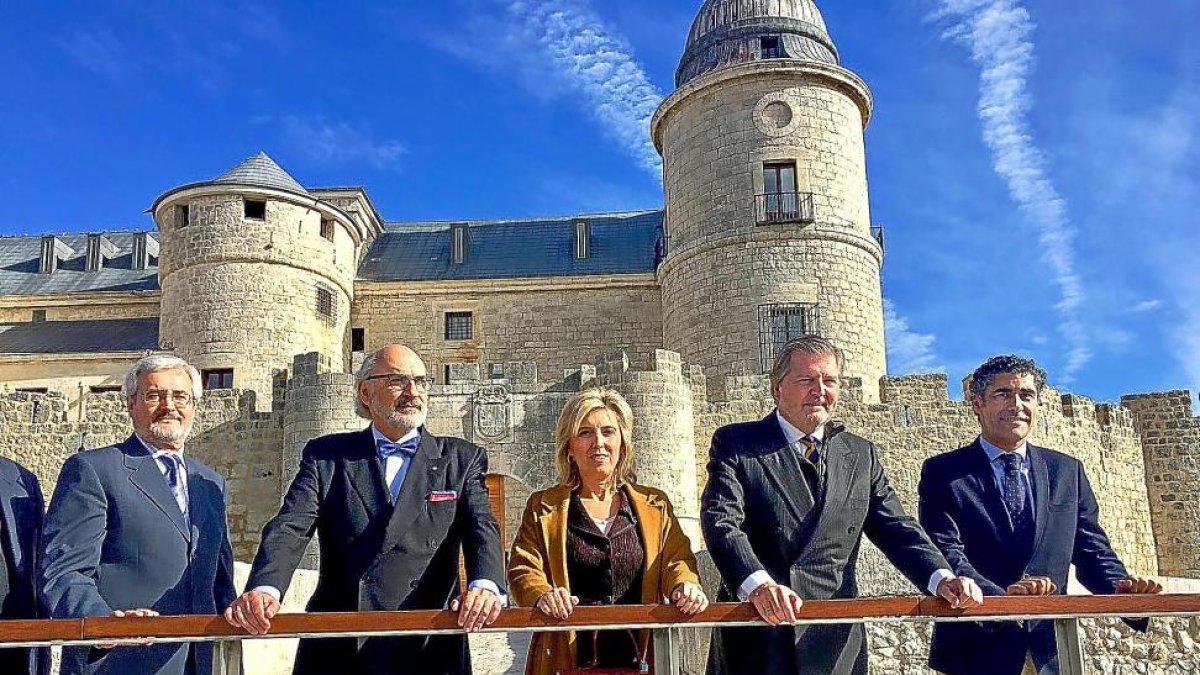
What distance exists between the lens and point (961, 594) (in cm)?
368

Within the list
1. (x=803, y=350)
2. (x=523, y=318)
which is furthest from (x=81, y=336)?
(x=803, y=350)

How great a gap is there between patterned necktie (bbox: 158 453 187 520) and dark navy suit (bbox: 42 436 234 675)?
3cm

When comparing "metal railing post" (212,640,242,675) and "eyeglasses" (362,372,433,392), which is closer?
"metal railing post" (212,640,242,675)

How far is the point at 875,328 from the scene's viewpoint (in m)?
19.9

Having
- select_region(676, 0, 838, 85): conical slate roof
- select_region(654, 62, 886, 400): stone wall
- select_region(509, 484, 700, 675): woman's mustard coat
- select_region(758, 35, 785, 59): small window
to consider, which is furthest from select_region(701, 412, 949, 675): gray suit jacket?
select_region(758, 35, 785, 59): small window

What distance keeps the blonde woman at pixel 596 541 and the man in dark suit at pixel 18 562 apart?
6.23ft

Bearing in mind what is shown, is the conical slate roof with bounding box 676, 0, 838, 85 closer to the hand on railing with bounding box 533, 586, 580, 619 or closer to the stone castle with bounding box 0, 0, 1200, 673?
the stone castle with bounding box 0, 0, 1200, 673

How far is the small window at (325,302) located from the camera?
876 inches

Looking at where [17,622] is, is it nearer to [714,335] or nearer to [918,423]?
[918,423]

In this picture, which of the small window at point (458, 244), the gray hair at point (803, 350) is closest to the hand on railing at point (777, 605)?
the gray hair at point (803, 350)

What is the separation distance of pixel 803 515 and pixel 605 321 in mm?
19361

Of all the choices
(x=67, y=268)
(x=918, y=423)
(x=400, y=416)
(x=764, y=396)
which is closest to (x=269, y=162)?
(x=67, y=268)

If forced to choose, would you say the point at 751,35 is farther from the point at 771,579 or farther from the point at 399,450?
the point at 771,579

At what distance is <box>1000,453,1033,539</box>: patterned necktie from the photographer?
Result: 463cm
